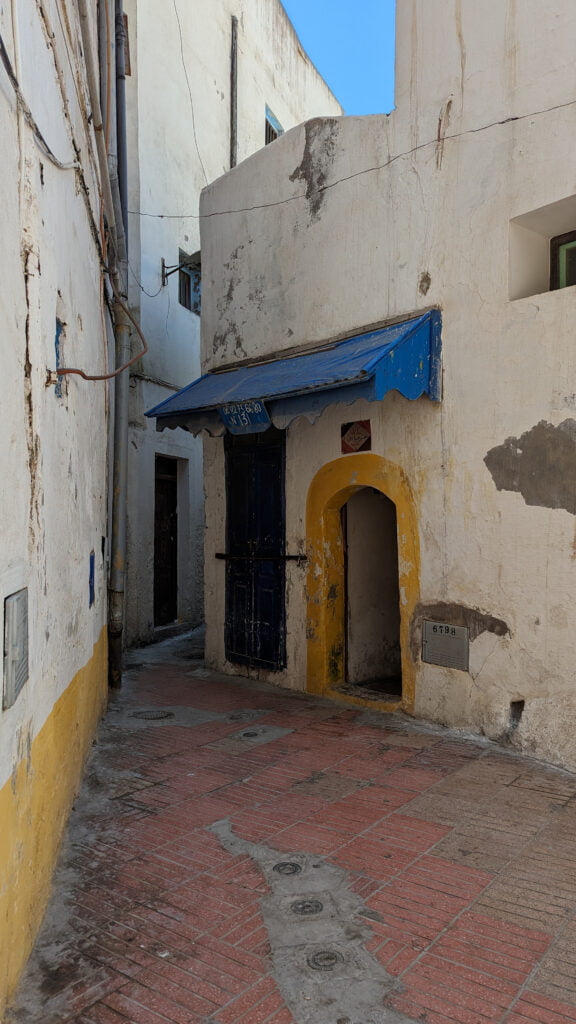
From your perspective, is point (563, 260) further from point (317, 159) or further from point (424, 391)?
point (317, 159)

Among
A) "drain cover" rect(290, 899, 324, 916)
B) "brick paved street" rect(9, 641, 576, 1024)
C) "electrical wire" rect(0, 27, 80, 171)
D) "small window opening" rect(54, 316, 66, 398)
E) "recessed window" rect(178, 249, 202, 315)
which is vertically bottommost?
"brick paved street" rect(9, 641, 576, 1024)

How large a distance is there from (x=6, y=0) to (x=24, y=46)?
28cm

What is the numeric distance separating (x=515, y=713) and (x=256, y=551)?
12.0 feet

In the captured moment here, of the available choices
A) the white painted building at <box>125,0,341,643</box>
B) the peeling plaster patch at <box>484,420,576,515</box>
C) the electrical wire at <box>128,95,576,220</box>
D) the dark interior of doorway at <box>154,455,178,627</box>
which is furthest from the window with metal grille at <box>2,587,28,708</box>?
the dark interior of doorway at <box>154,455,178,627</box>

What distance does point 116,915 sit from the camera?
3354 mm

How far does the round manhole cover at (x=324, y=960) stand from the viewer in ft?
9.61

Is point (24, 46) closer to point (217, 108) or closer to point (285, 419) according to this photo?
point (285, 419)

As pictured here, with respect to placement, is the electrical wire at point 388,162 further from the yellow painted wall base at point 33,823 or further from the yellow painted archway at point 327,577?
the yellow painted wall base at point 33,823

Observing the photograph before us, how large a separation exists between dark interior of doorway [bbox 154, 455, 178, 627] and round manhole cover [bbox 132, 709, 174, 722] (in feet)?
14.4

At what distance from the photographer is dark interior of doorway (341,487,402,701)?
7.82 m

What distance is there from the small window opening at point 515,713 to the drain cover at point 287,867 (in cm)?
246

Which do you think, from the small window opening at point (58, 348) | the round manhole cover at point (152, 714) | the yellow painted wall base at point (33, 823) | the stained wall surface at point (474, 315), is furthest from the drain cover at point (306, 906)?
the round manhole cover at point (152, 714)

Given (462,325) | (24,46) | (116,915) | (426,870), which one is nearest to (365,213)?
(462,325)

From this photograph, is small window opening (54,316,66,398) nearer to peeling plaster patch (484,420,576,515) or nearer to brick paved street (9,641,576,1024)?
brick paved street (9,641,576,1024)
